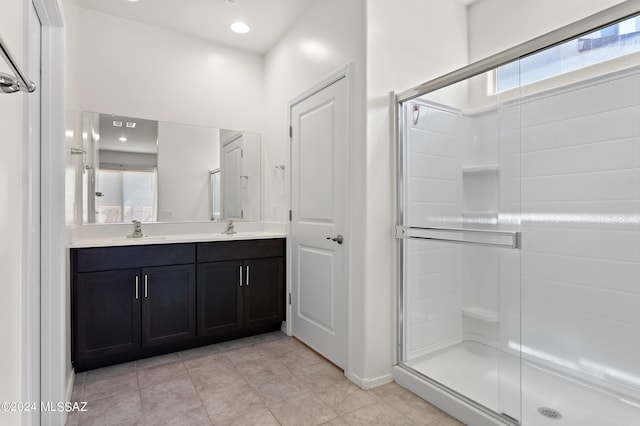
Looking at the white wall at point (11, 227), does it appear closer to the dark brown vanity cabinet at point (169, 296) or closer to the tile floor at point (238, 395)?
the tile floor at point (238, 395)

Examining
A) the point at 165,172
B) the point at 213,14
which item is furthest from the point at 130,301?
the point at 213,14

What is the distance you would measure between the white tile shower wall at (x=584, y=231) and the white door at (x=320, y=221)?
3.74ft

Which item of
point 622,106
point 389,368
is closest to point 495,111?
point 622,106

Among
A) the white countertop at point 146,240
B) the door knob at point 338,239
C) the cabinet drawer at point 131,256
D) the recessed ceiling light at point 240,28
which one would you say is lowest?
the cabinet drawer at point 131,256

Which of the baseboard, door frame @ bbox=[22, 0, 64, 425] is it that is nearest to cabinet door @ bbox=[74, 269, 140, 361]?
door frame @ bbox=[22, 0, 64, 425]

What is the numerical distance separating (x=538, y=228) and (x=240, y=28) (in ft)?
9.72

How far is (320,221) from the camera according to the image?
8.97ft

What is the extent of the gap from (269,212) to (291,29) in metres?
1.78

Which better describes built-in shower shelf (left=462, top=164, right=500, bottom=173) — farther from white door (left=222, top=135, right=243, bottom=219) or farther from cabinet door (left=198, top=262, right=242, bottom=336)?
white door (left=222, top=135, right=243, bottom=219)

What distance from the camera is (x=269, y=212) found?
11.9 ft

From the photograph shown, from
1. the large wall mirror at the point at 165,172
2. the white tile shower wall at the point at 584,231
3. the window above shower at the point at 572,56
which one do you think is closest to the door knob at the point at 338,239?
the white tile shower wall at the point at 584,231

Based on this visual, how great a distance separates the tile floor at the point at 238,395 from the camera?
6.17 ft

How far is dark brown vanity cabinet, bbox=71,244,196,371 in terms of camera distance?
2387 millimetres

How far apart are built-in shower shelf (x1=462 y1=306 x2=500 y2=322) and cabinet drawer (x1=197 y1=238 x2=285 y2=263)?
5.41ft
